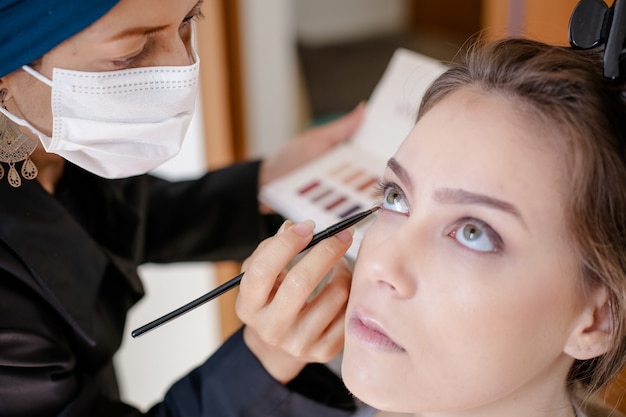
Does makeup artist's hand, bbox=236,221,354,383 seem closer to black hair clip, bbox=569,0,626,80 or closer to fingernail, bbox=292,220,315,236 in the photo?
fingernail, bbox=292,220,315,236

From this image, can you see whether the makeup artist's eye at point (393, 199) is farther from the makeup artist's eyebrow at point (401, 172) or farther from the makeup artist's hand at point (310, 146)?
the makeup artist's hand at point (310, 146)

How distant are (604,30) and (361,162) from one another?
545 millimetres

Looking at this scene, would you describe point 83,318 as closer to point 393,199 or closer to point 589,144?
point 393,199

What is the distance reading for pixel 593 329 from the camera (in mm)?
767

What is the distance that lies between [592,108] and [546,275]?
15 centimetres

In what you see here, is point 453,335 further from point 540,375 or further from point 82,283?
point 82,283

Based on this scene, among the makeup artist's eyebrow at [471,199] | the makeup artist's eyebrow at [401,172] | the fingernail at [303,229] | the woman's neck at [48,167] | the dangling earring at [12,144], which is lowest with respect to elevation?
the woman's neck at [48,167]

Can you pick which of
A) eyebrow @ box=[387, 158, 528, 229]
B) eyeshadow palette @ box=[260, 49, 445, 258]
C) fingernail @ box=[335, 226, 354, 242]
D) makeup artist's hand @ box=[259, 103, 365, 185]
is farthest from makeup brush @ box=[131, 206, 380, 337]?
makeup artist's hand @ box=[259, 103, 365, 185]

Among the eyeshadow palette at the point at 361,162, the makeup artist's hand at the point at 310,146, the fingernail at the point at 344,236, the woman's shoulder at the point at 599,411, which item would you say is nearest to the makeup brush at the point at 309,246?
the fingernail at the point at 344,236

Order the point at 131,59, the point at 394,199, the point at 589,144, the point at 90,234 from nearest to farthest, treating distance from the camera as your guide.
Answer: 1. the point at 589,144
2. the point at 394,199
3. the point at 131,59
4. the point at 90,234

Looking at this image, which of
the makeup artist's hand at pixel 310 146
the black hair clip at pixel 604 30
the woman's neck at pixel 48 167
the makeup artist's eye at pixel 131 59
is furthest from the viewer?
the makeup artist's hand at pixel 310 146

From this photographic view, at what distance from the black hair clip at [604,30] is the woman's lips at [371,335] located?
1.00 feet

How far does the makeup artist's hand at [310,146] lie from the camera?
51.1 inches

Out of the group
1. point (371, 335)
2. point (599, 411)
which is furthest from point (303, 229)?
point (599, 411)
